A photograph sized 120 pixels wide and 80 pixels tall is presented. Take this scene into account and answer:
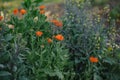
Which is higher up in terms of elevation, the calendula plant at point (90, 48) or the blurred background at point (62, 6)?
the calendula plant at point (90, 48)

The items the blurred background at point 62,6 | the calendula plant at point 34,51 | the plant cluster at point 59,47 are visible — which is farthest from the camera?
the blurred background at point 62,6

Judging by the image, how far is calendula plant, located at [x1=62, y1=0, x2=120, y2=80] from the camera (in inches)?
164

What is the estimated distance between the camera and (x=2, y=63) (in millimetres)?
3613

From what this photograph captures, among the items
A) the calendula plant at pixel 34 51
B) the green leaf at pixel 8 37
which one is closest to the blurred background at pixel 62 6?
the calendula plant at pixel 34 51

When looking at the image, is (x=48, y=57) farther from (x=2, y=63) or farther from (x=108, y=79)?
(x=108, y=79)

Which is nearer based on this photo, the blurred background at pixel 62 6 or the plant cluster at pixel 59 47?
the plant cluster at pixel 59 47

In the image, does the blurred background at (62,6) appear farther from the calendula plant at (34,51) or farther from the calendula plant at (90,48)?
the calendula plant at (34,51)

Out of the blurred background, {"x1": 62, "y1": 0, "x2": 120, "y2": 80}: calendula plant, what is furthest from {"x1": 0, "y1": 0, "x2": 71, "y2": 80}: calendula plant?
the blurred background

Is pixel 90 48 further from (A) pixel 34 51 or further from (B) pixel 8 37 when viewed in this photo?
(B) pixel 8 37

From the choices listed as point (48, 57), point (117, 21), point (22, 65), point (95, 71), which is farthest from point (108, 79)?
point (117, 21)

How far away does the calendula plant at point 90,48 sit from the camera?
416cm

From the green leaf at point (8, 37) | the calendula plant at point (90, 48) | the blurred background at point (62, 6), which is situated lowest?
the blurred background at point (62, 6)

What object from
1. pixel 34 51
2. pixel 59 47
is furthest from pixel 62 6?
pixel 34 51

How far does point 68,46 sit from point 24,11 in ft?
2.28
